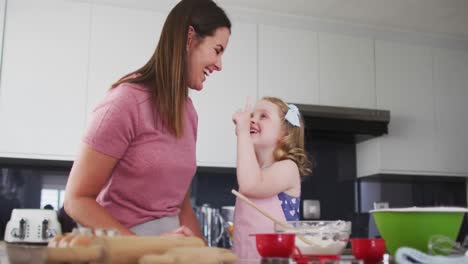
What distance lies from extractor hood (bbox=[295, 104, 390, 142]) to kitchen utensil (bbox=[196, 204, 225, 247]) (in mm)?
702

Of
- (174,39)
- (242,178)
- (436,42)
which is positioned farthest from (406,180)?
(174,39)

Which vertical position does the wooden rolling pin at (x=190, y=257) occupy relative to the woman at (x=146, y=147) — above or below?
below

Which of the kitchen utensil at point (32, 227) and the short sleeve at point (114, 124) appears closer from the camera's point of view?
the short sleeve at point (114, 124)

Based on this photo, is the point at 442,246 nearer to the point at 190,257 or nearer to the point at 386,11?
the point at 190,257

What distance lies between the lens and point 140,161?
3.83ft

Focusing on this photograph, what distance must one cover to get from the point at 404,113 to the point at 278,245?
2.65m

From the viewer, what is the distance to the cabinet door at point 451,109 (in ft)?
10.9

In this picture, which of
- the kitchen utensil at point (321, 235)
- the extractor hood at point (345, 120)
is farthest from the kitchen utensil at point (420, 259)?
the extractor hood at point (345, 120)

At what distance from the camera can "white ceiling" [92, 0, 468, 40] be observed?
2.88m

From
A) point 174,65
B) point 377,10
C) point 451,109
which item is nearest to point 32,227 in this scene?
point 174,65

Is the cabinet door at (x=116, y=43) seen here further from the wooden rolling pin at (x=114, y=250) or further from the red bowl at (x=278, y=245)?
the wooden rolling pin at (x=114, y=250)

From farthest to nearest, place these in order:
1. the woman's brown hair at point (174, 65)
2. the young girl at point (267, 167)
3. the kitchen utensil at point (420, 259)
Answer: the young girl at point (267, 167) < the woman's brown hair at point (174, 65) < the kitchen utensil at point (420, 259)

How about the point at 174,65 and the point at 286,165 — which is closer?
the point at 174,65

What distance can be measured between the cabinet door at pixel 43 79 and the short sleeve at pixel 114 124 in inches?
63.2
